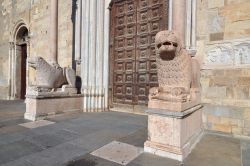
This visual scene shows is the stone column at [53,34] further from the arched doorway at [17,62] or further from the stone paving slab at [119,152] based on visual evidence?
the arched doorway at [17,62]

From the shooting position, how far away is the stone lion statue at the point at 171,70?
106 inches

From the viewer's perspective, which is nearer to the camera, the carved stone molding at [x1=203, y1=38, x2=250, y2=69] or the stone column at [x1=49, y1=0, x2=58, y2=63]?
the carved stone molding at [x1=203, y1=38, x2=250, y2=69]

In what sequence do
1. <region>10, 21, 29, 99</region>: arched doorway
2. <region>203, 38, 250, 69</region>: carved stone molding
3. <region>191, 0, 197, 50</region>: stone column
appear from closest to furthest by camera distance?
<region>203, 38, 250, 69</region>: carved stone molding → <region>191, 0, 197, 50</region>: stone column → <region>10, 21, 29, 99</region>: arched doorway

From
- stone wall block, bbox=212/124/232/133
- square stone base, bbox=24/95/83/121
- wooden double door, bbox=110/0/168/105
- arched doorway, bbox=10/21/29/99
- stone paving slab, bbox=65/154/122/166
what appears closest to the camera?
stone paving slab, bbox=65/154/122/166

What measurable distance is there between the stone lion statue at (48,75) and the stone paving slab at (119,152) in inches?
111

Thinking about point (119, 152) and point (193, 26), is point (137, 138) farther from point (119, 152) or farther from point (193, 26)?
point (193, 26)

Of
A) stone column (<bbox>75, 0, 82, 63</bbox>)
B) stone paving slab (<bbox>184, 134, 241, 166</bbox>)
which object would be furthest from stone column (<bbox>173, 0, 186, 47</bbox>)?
stone column (<bbox>75, 0, 82, 63</bbox>)

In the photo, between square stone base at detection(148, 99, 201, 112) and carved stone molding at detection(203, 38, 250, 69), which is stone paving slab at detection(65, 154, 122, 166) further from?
carved stone molding at detection(203, 38, 250, 69)

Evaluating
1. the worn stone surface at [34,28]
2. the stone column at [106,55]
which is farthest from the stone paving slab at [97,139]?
the worn stone surface at [34,28]

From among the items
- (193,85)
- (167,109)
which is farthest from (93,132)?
(193,85)

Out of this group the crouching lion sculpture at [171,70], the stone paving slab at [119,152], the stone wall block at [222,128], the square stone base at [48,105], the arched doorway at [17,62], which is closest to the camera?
the stone paving slab at [119,152]

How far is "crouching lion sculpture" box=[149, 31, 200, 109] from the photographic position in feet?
8.83

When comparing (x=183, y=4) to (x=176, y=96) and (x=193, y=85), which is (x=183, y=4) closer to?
(x=193, y=85)

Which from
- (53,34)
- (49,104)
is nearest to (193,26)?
→ (49,104)
